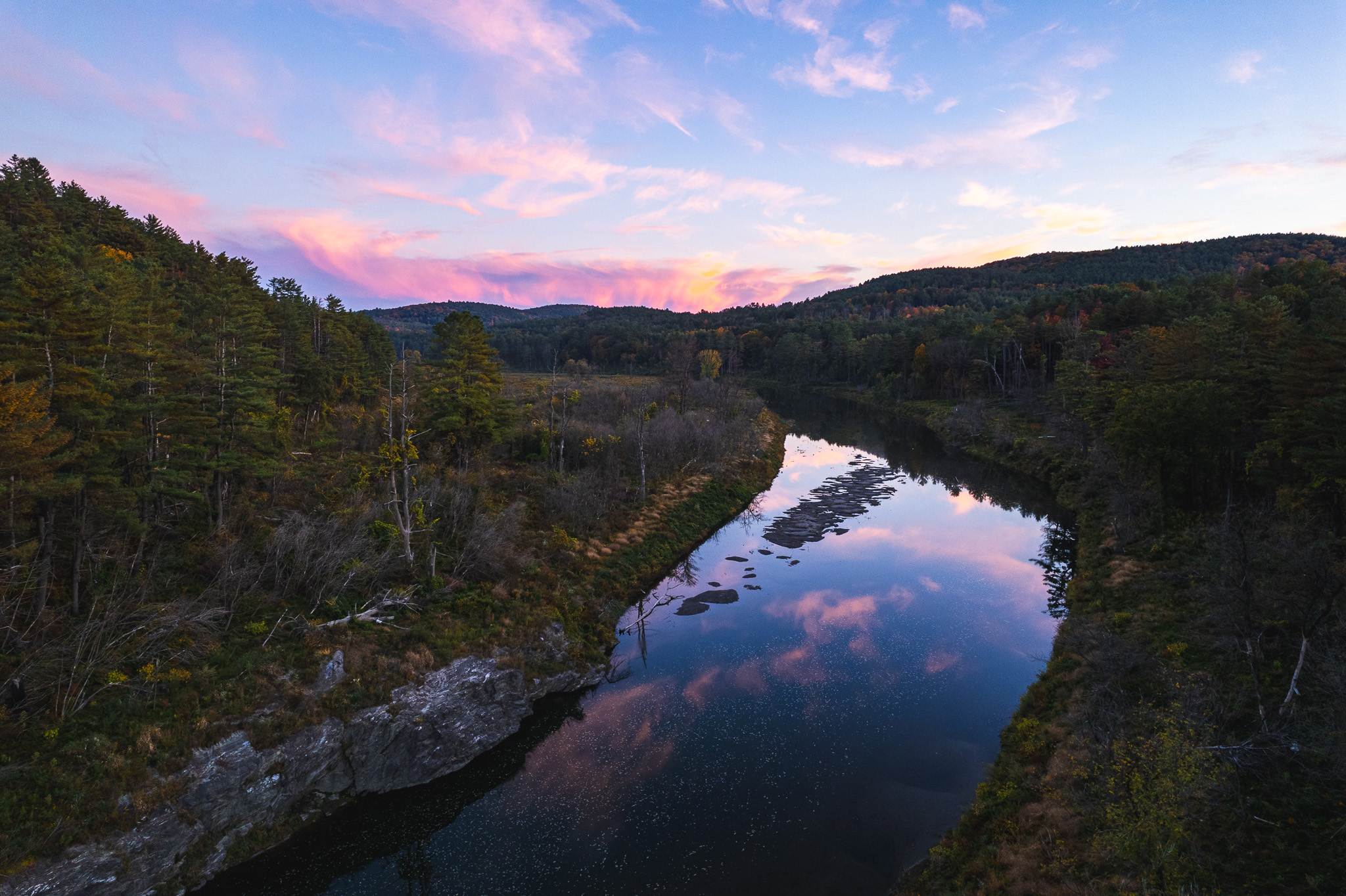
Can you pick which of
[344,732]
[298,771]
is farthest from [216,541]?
[298,771]

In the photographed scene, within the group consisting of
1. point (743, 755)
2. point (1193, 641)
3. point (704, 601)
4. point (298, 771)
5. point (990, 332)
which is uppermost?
point (990, 332)

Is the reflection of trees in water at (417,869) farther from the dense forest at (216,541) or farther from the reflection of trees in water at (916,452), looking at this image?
the reflection of trees in water at (916,452)

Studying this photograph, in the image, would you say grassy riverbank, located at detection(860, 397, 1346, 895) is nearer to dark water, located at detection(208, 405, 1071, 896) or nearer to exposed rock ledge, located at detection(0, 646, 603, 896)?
dark water, located at detection(208, 405, 1071, 896)

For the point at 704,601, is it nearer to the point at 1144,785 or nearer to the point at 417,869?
the point at 417,869

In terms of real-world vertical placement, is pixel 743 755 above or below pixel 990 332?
below

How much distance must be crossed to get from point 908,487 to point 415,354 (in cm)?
4837

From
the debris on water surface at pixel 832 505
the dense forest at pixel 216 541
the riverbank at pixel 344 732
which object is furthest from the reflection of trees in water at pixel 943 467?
the riverbank at pixel 344 732

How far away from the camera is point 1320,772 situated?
43.9 ft

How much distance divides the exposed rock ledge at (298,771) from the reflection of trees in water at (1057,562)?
2774 cm

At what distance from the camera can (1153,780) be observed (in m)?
13.1

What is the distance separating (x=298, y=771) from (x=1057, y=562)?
42275 millimetres

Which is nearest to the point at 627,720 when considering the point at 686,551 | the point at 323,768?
the point at 323,768

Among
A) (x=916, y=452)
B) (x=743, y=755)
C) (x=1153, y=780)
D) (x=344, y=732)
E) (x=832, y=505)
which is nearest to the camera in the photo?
(x=1153, y=780)

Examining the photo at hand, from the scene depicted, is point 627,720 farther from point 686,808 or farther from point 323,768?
point 323,768
